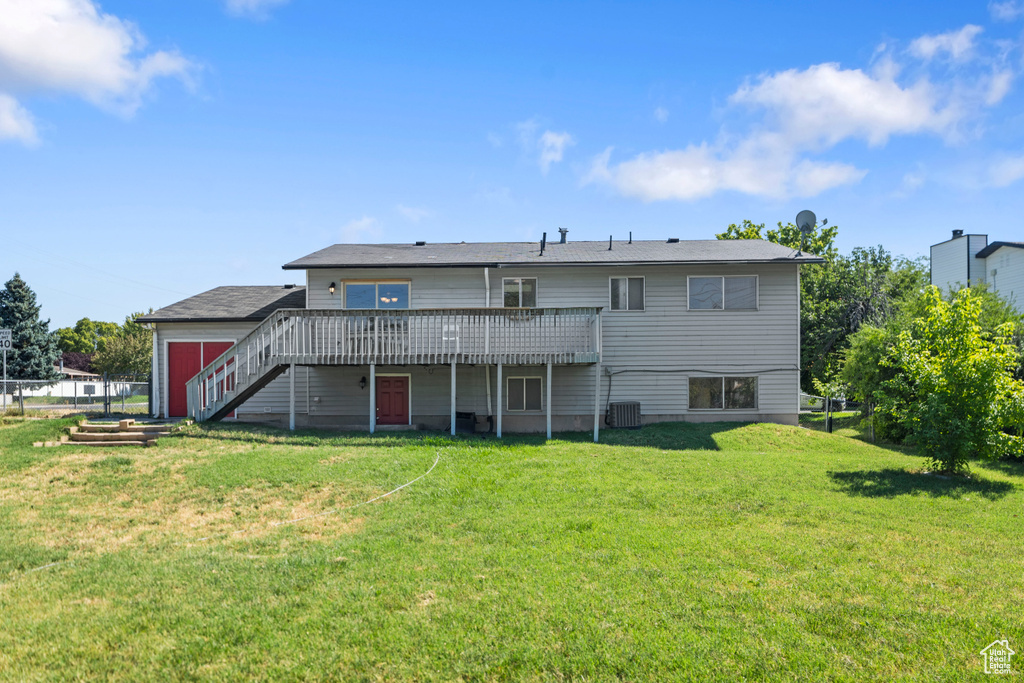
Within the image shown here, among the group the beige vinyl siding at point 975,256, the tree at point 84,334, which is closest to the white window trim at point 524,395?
the beige vinyl siding at point 975,256

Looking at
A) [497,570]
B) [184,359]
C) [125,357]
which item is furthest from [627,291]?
[125,357]

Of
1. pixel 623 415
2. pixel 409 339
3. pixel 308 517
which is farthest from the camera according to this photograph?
pixel 623 415

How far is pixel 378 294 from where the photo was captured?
686 inches

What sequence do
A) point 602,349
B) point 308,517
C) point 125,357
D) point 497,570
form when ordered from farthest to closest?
1. point 125,357
2. point 602,349
3. point 308,517
4. point 497,570

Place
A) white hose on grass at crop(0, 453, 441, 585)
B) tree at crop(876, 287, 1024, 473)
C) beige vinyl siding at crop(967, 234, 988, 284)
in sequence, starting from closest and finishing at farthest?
white hose on grass at crop(0, 453, 441, 585) < tree at crop(876, 287, 1024, 473) < beige vinyl siding at crop(967, 234, 988, 284)

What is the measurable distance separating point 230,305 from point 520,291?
9080 millimetres

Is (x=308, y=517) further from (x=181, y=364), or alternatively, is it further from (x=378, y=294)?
(x=181, y=364)

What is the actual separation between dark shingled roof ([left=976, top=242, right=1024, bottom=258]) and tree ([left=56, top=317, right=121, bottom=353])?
81.2m

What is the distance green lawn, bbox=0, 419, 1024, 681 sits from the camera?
4242mm

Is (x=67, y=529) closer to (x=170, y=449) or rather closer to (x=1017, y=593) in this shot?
(x=170, y=449)

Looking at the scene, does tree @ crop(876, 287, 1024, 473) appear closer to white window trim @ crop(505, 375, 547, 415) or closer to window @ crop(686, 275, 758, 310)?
window @ crop(686, 275, 758, 310)

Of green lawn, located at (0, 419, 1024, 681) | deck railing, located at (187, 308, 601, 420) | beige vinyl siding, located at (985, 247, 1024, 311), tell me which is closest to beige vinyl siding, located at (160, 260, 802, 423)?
deck railing, located at (187, 308, 601, 420)

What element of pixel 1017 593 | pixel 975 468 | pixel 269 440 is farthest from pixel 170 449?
pixel 975 468

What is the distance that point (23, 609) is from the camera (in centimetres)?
513
